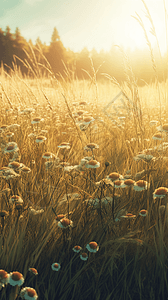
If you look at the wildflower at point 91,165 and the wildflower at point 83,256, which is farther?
the wildflower at point 91,165

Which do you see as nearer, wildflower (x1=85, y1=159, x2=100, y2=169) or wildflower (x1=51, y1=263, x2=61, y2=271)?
wildflower (x1=51, y1=263, x2=61, y2=271)

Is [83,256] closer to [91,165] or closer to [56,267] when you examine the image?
[56,267]

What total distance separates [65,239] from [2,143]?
862 mm

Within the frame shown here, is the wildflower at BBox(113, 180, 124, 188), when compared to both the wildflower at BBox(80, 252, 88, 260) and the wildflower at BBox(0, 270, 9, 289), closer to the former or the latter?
the wildflower at BBox(80, 252, 88, 260)

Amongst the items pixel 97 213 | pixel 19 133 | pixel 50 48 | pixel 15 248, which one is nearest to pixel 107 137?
pixel 19 133

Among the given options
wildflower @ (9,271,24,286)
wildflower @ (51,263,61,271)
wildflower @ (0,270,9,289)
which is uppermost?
wildflower @ (0,270,9,289)

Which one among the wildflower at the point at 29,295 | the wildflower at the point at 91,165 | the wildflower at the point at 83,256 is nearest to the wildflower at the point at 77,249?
the wildflower at the point at 83,256

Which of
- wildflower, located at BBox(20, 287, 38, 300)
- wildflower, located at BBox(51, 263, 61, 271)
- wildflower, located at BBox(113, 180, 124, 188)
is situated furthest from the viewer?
wildflower, located at BBox(113, 180, 124, 188)

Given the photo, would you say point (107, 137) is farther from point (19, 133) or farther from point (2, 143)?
point (2, 143)

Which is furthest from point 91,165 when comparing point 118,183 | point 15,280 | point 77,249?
point 15,280

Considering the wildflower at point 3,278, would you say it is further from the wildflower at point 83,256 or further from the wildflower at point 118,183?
the wildflower at point 118,183

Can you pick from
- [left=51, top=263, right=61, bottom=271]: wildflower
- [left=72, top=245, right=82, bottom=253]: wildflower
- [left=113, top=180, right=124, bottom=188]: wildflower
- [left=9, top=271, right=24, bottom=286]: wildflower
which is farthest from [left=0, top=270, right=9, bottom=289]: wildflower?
[left=113, top=180, right=124, bottom=188]: wildflower

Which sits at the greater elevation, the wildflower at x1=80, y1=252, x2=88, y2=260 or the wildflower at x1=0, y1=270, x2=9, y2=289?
the wildflower at x1=0, y1=270, x2=9, y2=289

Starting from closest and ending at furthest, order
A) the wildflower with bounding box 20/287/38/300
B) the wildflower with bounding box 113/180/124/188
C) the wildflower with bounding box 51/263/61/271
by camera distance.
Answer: the wildflower with bounding box 20/287/38/300 < the wildflower with bounding box 51/263/61/271 < the wildflower with bounding box 113/180/124/188
